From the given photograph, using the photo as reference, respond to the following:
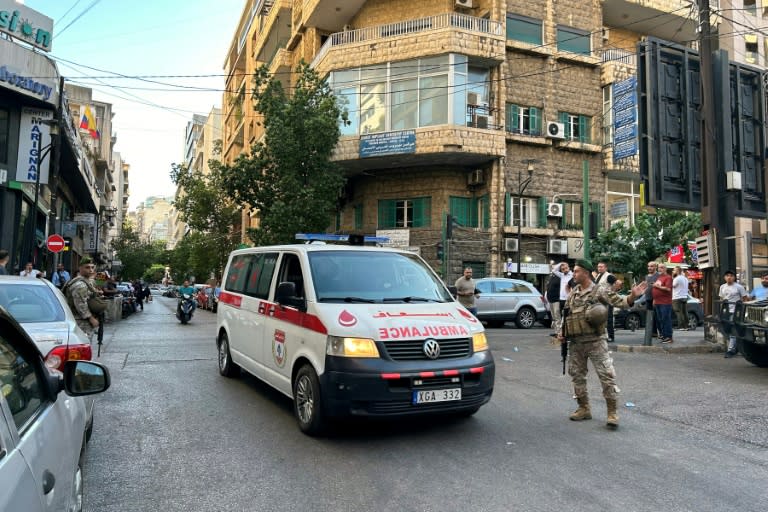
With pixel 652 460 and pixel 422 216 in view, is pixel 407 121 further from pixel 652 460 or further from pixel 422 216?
pixel 652 460

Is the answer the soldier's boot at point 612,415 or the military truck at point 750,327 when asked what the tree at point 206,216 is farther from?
the soldier's boot at point 612,415

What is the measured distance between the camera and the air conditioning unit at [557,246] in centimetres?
2728

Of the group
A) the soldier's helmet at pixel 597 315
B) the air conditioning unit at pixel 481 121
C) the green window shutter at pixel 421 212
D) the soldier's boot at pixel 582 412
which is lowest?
the soldier's boot at pixel 582 412

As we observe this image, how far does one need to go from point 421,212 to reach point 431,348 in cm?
2224

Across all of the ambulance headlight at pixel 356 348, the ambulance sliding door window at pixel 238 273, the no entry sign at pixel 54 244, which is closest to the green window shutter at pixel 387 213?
the no entry sign at pixel 54 244

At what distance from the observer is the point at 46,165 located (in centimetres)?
2386

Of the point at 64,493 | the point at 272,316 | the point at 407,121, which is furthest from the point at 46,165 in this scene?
the point at 64,493

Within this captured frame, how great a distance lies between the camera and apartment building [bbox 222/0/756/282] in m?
25.4

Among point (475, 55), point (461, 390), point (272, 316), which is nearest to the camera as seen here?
point (461, 390)

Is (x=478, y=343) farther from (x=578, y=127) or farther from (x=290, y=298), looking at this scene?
(x=578, y=127)

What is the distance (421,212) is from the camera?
27.2 m

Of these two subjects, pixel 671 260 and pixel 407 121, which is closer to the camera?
pixel 407 121

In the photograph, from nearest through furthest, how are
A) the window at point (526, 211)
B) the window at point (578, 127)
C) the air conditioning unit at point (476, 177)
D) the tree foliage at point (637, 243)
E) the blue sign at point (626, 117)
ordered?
the blue sign at point (626, 117) → the air conditioning unit at point (476, 177) → the window at point (526, 211) → the tree foliage at point (637, 243) → the window at point (578, 127)

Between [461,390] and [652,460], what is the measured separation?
1.71 m
